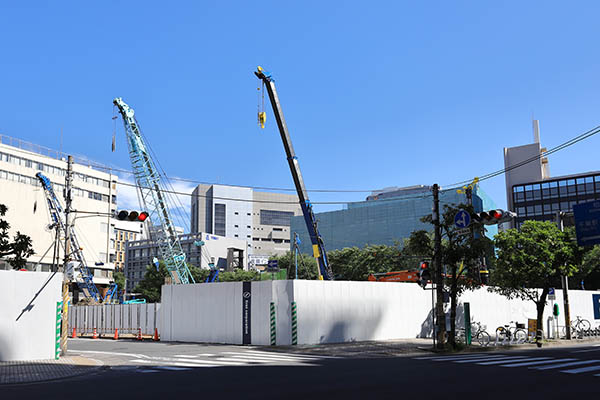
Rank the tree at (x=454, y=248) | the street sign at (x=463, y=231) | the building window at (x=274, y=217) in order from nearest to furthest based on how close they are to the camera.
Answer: the street sign at (x=463, y=231) → the tree at (x=454, y=248) → the building window at (x=274, y=217)

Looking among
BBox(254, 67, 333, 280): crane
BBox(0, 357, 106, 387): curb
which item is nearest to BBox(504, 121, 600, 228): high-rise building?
BBox(254, 67, 333, 280): crane

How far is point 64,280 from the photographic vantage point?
22.1m

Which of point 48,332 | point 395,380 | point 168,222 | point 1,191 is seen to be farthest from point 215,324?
point 1,191

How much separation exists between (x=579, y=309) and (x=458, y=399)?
36.7m

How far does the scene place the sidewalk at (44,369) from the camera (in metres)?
14.4

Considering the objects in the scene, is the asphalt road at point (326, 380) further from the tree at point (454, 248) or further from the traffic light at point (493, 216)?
the tree at point (454, 248)

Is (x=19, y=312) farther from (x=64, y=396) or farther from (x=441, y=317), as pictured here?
(x=441, y=317)

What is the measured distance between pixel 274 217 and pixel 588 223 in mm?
173398

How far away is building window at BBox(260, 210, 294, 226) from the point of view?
7662 inches

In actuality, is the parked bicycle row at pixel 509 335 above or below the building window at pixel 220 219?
below

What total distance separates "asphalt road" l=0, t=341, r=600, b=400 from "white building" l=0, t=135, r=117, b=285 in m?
70.3

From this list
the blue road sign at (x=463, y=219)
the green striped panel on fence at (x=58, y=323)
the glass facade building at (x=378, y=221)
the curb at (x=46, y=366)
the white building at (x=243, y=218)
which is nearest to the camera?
the curb at (x=46, y=366)

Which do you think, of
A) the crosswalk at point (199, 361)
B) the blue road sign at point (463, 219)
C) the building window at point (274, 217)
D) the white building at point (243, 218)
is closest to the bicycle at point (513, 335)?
the blue road sign at point (463, 219)

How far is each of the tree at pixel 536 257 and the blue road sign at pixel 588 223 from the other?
5611 millimetres
